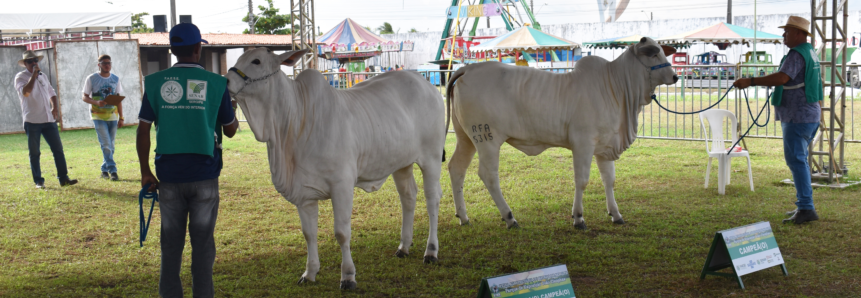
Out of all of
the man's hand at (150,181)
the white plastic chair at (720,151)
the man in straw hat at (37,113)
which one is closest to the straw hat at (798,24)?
the white plastic chair at (720,151)

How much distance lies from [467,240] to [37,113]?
19.9 ft

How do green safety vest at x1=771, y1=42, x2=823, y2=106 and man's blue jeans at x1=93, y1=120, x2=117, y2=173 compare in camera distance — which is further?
man's blue jeans at x1=93, y1=120, x2=117, y2=173

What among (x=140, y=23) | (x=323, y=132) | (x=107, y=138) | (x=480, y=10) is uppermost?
(x=140, y=23)

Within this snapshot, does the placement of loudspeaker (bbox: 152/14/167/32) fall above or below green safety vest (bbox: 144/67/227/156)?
above

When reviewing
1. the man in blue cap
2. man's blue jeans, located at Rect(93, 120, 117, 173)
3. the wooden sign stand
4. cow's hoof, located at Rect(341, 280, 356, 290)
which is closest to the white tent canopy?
man's blue jeans, located at Rect(93, 120, 117, 173)

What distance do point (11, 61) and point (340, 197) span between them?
1477cm

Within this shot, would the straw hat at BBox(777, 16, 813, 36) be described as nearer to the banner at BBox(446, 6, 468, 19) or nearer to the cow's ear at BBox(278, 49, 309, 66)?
the cow's ear at BBox(278, 49, 309, 66)

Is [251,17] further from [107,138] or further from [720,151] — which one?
[720,151]

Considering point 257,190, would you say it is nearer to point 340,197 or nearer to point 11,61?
point 340,197

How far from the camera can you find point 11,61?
15.4 m

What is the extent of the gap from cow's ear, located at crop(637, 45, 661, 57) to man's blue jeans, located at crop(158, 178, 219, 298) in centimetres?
394

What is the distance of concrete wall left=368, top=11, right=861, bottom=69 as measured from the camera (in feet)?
104

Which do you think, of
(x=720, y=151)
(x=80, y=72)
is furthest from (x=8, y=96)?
(x=720, y=151)

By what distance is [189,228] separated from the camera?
141 inches
